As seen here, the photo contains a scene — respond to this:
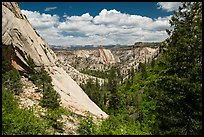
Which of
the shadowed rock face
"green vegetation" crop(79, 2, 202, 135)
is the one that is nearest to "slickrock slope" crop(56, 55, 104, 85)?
the shadowed rock face

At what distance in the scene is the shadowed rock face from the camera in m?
41.2

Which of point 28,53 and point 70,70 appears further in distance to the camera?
point 70,70

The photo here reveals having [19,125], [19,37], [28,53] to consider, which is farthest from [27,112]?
[19,37]

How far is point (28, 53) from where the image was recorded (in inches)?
1722

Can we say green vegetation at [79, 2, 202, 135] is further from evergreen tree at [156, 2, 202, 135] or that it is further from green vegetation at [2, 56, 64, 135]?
green vegetation at [2, 56, 64, 135]

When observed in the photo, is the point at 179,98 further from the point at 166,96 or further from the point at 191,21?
the point at 191,21

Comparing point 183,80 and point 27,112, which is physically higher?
point 183,80

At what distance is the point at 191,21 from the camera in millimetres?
16719

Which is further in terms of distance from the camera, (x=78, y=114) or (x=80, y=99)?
(x=80, y=99)

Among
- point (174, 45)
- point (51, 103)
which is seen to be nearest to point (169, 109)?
point (174, 45)

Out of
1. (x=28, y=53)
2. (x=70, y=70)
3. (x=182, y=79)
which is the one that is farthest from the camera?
(x=70, y=70)

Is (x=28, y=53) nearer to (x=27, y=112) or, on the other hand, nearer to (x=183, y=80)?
(x=27, y=112)

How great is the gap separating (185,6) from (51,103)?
767 inches

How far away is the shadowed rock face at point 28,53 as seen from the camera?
4125 centimetres
